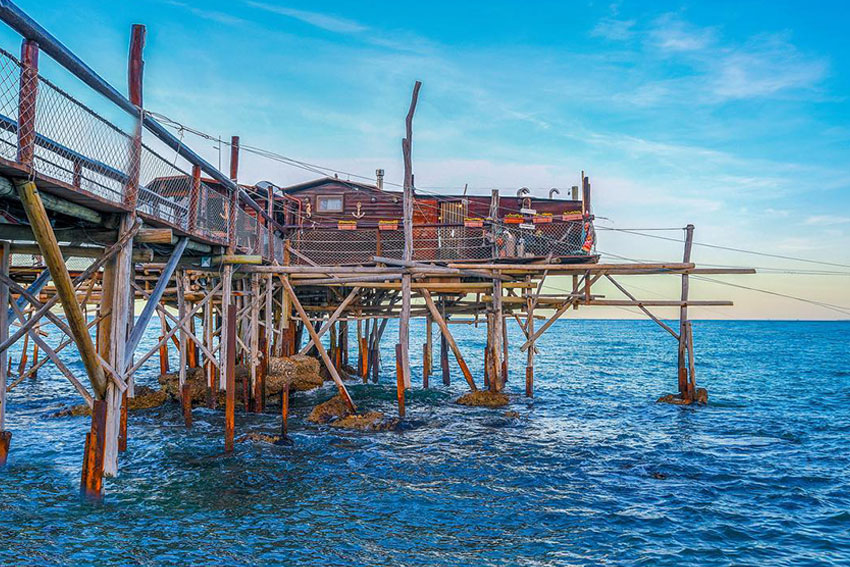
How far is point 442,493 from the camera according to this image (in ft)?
36.8

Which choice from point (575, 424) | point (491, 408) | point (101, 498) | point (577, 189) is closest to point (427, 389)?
point (491, 408)

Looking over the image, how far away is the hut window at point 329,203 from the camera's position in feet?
79.3

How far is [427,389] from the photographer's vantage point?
24984mm

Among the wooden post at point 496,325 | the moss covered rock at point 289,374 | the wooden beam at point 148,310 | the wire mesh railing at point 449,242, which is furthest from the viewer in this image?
the wire mesh railing at point 449,242

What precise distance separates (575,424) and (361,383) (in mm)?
11093

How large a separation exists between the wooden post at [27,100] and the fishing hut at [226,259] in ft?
0.05

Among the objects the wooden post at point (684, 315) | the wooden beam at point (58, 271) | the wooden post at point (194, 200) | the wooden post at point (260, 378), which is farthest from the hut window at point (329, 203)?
the wooden beam at point (58, 271)

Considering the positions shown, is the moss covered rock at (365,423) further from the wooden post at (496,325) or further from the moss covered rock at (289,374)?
the wooden post at (496,325)

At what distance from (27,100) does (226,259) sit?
8.31m

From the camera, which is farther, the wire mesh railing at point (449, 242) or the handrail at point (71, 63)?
the wire mesh railing at point (449, 242)

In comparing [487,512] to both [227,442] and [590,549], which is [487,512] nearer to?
[590,549]

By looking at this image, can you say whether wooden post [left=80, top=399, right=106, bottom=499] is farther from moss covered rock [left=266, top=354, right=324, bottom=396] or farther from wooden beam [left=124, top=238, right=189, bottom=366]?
moss covered rock [left=266, top=354, right=324, bottom=396]

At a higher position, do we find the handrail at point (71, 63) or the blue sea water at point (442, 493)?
the handrail at point (71, 63)

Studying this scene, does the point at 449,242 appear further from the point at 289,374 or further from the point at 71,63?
the point at 71,63
